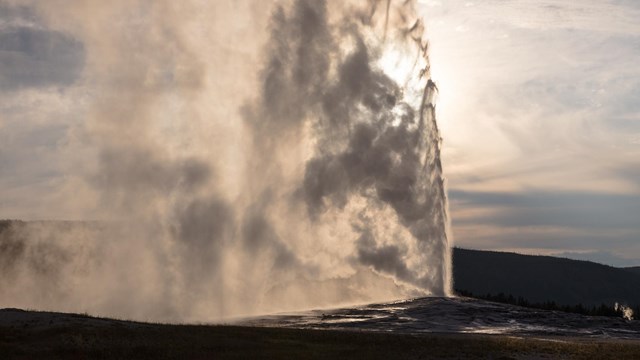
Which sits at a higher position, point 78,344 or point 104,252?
point 104,252

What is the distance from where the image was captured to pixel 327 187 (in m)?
84.7

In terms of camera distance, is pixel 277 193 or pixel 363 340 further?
pixel 277 193

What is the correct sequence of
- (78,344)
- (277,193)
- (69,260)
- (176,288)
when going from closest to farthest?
1. (78,344)
2. (176,288)
3. (277,193)
4. (69,260)

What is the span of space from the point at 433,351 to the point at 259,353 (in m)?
8.24

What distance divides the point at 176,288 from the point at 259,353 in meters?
49.0

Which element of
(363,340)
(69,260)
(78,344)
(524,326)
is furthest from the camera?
(69,260)

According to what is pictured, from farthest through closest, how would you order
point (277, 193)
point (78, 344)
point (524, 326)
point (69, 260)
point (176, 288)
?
1. point (69, 260)
2. point (277, 193)
3. point (176, 288)
4. point (524, 326)
5. point (78, 344)

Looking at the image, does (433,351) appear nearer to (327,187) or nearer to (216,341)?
(216,341)

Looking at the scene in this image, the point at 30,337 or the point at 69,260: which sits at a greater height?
the point at 69,260

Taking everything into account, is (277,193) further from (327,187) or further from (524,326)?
(524,326)

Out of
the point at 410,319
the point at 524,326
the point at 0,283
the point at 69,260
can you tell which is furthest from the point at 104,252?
the point at 524,326

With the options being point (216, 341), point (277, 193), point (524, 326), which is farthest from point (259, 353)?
point (277, 193)

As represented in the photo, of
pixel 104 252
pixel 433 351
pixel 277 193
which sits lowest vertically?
pixel 433 351

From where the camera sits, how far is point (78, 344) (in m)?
32.4
